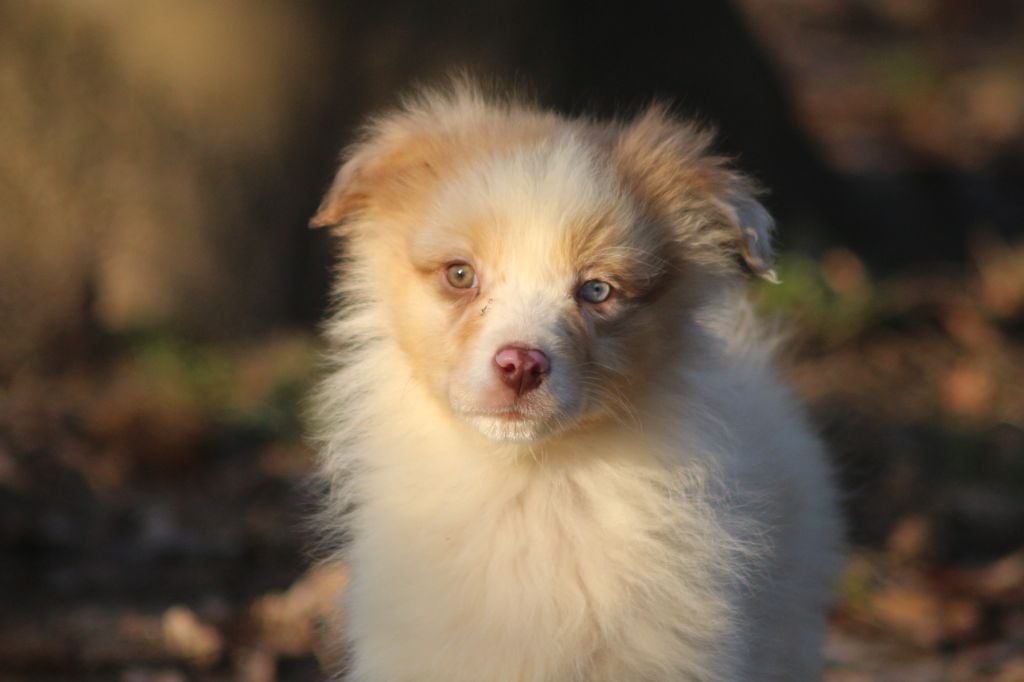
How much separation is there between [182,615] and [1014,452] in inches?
156

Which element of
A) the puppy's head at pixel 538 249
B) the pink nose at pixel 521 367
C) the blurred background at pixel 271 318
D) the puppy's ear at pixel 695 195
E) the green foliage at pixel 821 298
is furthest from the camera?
the green foliage at pixel 821 298

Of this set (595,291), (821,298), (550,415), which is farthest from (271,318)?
(550,415)

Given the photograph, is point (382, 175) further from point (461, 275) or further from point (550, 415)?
point (550, 415)

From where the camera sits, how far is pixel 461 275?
3.50 m

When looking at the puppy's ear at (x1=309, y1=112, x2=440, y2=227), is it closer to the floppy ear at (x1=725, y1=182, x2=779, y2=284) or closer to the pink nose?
the pink nose

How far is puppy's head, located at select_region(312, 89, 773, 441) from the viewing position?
3334mm

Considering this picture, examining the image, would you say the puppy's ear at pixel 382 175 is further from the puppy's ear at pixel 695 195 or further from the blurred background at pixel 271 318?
the blurred background at pixel 271 318

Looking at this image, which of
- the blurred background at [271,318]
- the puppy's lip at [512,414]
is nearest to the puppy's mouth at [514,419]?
the puppy's lip at [512,414]

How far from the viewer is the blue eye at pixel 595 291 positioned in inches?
135

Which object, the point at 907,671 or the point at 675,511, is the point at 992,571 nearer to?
the point at 907,671

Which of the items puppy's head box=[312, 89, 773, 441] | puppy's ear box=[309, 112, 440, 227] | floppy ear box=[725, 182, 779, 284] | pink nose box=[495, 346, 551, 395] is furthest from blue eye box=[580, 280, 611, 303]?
puppy's ear box=[309, 112, 440, 227]

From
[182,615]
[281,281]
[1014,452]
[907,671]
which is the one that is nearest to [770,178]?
[1014,452]

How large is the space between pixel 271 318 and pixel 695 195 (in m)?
4.31

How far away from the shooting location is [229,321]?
24.9 ft
